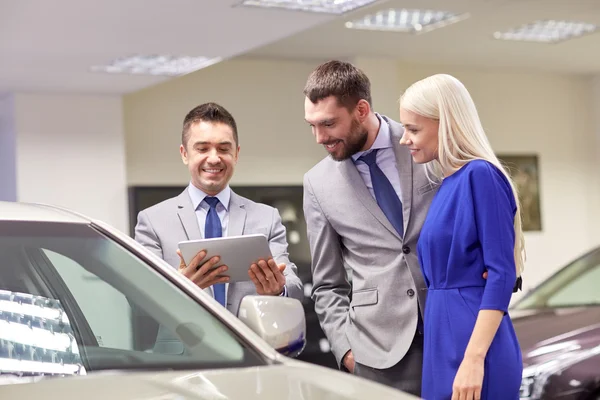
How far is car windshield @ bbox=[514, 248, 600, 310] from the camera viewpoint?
18.1 feet

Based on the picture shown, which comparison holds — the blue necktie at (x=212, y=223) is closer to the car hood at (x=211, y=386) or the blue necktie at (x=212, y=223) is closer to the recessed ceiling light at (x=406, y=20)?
the car hood at (x=211, y=386)

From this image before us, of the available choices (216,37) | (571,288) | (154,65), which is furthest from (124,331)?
(154,65)

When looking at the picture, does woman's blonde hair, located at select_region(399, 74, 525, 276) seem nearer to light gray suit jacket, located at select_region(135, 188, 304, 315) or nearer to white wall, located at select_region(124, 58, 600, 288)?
light gray suit jacket, located at select_region(135, 188, 304, 315)

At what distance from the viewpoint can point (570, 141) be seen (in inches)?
474

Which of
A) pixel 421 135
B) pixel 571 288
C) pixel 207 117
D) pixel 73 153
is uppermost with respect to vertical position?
pixel 73 153

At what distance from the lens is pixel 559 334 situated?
462cm

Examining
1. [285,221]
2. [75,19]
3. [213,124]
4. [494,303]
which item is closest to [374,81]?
[285,221]

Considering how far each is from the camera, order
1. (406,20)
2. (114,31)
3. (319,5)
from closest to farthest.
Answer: (319,5) < (114,31) < (406,20)

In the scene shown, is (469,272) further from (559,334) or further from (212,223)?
(559,334)

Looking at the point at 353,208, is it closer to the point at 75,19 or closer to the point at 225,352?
the point at 225,352

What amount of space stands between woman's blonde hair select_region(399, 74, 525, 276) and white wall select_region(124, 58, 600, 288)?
7288 millimetres

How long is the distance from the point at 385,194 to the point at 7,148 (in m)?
6.89

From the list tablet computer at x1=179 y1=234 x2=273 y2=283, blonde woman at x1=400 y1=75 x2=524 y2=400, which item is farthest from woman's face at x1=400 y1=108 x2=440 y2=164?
tablet computer at x1=179 y1=234 x2=273 y2=283

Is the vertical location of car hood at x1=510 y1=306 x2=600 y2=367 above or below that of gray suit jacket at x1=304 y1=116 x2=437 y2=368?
below
